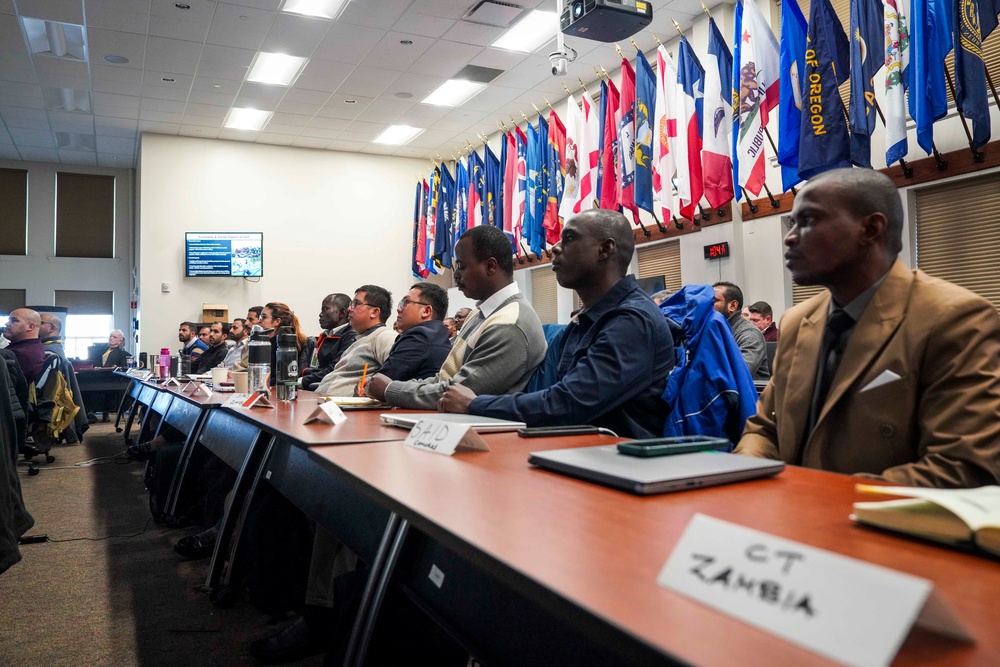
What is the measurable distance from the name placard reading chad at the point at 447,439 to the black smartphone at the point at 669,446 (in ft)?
0.95

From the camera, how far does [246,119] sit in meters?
9.06

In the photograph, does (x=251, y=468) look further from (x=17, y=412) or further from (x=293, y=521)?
(x=17, y=412)

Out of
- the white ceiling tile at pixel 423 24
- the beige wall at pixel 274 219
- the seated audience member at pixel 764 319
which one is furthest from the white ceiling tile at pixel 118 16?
the seated audience member at pixel 764 319

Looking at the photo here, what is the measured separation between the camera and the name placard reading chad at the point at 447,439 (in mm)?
1291

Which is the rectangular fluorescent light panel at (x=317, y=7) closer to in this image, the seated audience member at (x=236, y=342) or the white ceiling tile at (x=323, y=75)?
the white ceiling tile at (x=323, y=75)

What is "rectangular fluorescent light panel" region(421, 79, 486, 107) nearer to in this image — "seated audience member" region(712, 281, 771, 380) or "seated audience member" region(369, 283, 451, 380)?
"seated audience member" region(712, 281, 771, 380)

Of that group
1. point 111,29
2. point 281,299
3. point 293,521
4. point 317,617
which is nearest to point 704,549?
point 317,617

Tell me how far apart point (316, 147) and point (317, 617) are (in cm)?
913

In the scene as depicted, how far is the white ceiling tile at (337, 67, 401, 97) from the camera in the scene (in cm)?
755

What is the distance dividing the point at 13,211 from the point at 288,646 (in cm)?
1190

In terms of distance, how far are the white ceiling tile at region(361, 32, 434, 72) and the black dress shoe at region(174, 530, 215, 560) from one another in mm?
5135

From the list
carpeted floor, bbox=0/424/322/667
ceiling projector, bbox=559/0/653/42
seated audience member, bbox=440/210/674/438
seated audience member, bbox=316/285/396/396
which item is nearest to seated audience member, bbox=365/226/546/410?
seated audience member, bbox=440/210/674/438

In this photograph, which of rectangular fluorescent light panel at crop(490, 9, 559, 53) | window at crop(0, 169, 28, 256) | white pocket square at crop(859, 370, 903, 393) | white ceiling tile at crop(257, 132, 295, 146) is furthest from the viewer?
window at crop(0, 169, 28, 256)

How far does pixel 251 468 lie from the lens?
2.33 m
